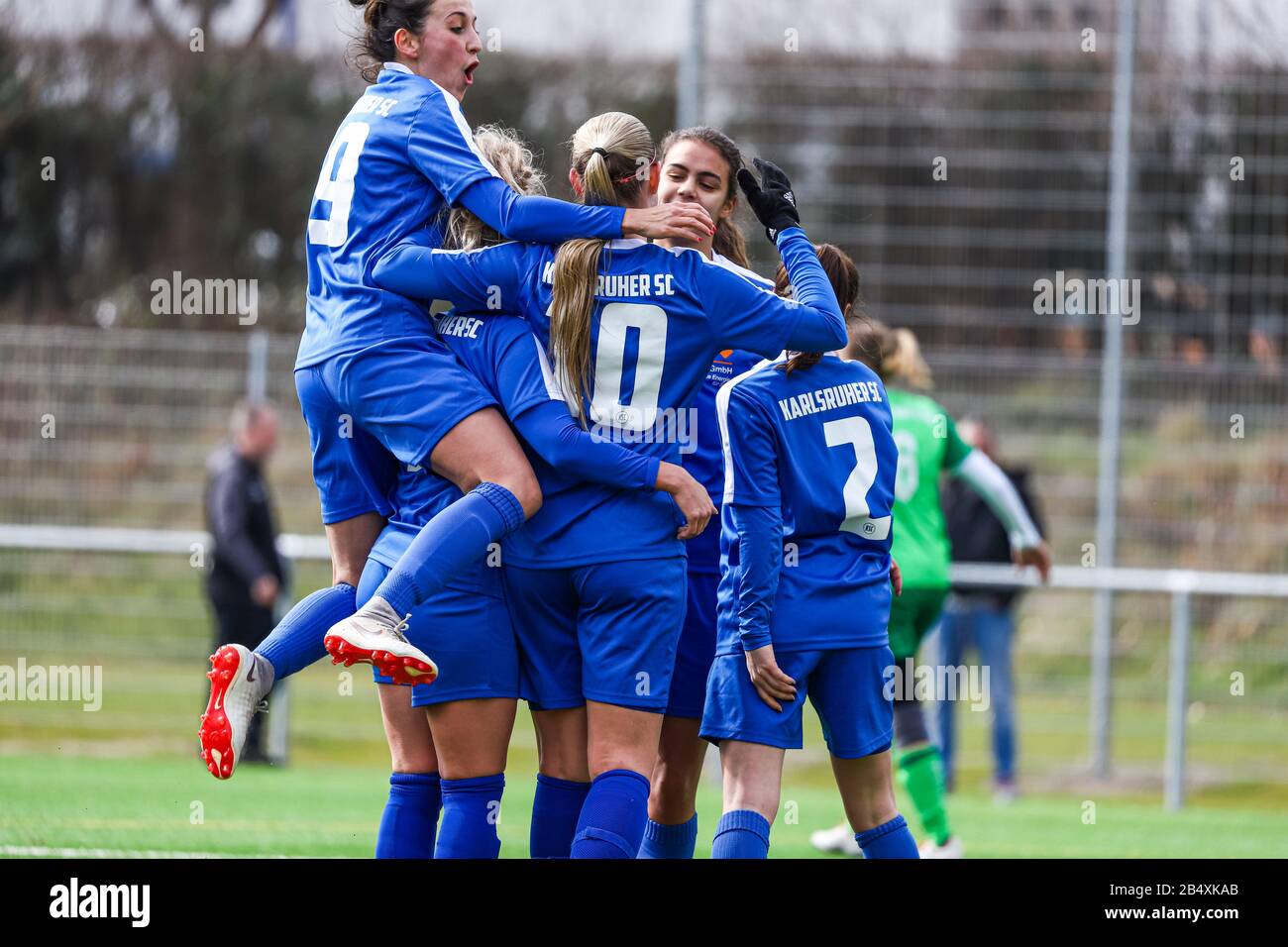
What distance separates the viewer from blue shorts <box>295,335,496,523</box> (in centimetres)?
410

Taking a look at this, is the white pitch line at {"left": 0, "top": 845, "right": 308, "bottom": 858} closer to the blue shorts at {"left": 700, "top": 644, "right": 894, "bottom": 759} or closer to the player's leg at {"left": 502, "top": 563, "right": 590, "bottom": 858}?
the player's leg at {"left": 502, "top": 563, "right": 590, "bottom": 858}

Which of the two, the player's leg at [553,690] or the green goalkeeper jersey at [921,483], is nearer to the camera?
the player's leg at [553,690]

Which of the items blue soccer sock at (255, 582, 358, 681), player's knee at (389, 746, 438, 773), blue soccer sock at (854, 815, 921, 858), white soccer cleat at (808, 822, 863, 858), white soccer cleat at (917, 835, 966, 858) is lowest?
white soccer cleat at (808, 822, 863, 858)

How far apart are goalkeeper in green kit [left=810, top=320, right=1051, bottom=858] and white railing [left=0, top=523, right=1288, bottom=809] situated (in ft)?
10.9

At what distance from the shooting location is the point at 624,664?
4043 millimetres

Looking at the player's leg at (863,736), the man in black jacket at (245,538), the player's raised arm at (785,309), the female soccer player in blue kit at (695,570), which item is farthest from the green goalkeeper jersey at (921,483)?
the man in black jacket at (245,538)

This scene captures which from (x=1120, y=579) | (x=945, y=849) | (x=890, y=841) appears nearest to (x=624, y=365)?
(x=890, y=841)

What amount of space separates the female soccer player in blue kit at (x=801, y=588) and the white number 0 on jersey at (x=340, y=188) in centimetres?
111

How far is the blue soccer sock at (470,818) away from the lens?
402cm

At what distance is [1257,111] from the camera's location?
11.4m

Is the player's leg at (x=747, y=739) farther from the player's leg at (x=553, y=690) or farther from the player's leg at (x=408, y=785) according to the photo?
the player's leg at (x=408, y=785)

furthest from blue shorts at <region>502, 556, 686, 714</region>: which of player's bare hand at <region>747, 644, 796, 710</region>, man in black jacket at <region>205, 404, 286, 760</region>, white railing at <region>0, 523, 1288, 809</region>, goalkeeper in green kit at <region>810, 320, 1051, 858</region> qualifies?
man in black jacket at <region>205, 404, 286, 760</region>

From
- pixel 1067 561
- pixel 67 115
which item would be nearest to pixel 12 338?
pixel 67 115
